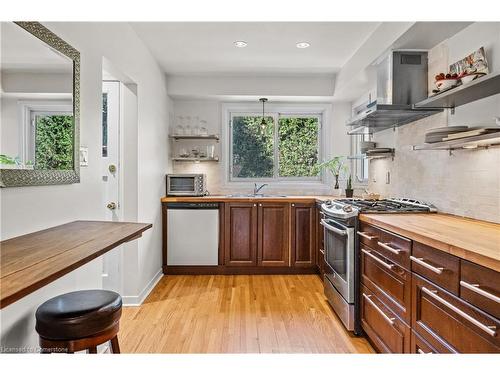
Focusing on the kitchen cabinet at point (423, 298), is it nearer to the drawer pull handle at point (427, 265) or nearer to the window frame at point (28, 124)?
the drawer pull handle at point (427, 265)

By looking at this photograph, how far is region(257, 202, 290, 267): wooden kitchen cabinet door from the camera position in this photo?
412 cm

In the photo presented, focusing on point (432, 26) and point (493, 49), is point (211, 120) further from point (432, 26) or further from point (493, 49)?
point (493, 49)

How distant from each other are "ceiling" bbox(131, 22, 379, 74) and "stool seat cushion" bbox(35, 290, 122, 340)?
7.65 ft

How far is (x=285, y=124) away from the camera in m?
4.86

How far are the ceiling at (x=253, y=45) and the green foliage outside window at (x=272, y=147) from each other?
82 cm

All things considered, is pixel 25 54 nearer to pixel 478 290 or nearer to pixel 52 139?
pixel 52 139

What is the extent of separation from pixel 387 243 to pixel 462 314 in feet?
2.39

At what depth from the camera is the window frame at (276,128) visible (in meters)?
4.77

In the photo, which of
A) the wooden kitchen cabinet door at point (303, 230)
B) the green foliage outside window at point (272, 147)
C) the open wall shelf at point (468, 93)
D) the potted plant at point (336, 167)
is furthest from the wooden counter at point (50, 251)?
the potted plant at point (336, 167)

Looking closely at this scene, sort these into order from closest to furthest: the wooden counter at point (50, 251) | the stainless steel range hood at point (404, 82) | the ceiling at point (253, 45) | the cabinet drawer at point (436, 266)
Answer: the wooden counter at point (50, 251), the cabinet drawer at point (436, 266), the stainless steel range hood at point (404, 82), the ceiling at point (253, 45)

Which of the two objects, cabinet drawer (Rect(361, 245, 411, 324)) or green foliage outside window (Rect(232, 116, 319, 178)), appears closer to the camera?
cabinet drawer (Rect(361, 245, 411, 324))

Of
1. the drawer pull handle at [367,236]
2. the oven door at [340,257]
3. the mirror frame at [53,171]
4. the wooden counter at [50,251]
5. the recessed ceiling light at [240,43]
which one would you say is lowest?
the oven door at [340,257]

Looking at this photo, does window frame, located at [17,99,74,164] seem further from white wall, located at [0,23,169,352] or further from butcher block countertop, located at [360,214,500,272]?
butcher block countertop, located at [360,214,500,272]

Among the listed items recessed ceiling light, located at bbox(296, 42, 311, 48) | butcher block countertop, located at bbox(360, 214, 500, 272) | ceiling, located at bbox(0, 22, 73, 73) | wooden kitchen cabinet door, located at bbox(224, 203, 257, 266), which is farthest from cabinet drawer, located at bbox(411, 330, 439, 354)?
recessed ceiling light, located at bbox(296, 42, 311, 48)
